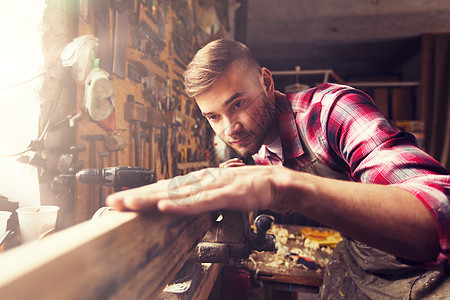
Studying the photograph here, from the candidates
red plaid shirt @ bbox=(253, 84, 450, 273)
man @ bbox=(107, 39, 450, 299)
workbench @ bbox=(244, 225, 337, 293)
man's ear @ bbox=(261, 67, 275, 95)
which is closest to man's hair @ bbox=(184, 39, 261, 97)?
man @ bbox=(107, 39, 450, 299)

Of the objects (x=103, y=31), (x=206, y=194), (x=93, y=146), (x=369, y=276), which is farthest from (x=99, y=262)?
(x=103, y=31)

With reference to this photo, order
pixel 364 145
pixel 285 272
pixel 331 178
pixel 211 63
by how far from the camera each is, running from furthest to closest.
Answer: pixel 285 272
pixel 211 63
pixel 331 178
pixel 364 145

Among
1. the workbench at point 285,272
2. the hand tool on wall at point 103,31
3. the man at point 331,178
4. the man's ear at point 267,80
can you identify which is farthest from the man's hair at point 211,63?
the workbench at point 285,272

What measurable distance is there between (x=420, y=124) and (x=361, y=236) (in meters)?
5.22

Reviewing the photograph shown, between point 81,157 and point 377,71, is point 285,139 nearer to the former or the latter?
point 81,157

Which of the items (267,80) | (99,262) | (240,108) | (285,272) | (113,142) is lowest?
(285,272)

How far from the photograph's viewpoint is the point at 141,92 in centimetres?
174

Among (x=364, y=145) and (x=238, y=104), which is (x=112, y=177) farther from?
(x=364, y=145)

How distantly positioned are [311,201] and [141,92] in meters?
1.52

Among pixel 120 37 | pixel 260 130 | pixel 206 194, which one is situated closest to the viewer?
pixel 206 194

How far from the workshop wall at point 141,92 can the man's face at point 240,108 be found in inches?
20.3

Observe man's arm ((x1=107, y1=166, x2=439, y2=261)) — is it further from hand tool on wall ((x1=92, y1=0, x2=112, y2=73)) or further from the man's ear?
hand tool on wall ((x1=92, y1=0, x2=112, y2=73))

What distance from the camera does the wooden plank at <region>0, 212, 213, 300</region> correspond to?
0.24m

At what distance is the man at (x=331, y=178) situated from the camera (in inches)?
17.0
